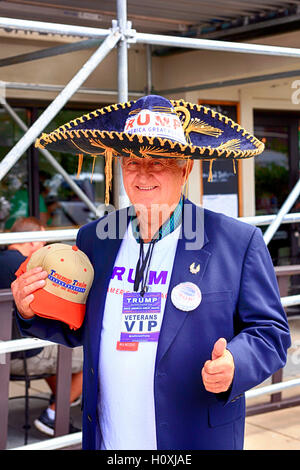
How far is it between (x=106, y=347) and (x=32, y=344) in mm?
1380

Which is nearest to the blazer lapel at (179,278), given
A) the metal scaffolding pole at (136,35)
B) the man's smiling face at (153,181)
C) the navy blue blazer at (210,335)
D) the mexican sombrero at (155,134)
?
the navy blue blazer at (210,335)

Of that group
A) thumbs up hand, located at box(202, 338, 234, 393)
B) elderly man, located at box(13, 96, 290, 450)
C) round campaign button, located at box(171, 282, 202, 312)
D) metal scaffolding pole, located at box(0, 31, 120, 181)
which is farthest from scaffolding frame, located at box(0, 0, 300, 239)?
thumbs up hand, located at box(202, 338, 234, 393)

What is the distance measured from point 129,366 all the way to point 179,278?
31 centimetres

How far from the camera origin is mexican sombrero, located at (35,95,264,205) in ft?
7.20

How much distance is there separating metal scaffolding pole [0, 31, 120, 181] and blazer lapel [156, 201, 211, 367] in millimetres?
1337

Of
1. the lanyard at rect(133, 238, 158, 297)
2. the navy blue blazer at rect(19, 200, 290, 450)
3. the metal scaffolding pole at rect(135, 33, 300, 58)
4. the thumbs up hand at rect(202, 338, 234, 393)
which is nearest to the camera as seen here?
the thumbs up hand at rect(202, 338, 234, 393)

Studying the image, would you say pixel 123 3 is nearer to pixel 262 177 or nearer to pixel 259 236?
pixel 259 236

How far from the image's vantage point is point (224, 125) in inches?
99.6

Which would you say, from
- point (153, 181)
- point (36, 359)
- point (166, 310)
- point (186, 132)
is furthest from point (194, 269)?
point (36, 359)

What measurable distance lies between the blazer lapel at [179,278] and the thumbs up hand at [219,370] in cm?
20

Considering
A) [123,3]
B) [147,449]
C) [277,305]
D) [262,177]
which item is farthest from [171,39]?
[262,177]

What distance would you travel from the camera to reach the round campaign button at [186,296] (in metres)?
2.13

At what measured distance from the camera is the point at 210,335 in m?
2.13

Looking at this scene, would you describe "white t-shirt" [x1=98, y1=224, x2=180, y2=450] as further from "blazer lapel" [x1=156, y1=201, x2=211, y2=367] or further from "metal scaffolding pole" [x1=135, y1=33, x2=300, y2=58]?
"metal scaffolding pole" [x1=135, y1=33, x2=300, y2=58]
